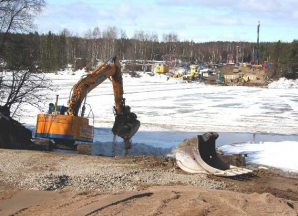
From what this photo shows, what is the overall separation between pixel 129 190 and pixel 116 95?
309 inches

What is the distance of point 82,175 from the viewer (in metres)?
8.98

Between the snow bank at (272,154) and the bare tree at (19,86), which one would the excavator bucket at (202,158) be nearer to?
the snow bank at (272,154)

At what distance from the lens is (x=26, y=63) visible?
18.6 m

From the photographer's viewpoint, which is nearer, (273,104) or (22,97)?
(22,97)

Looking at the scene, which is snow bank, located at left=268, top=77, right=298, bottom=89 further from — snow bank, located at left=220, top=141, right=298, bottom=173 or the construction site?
snow bank, located at left=220, top=141, right=298, bottom=173

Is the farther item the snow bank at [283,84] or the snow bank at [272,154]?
the snow bank at [283,84]

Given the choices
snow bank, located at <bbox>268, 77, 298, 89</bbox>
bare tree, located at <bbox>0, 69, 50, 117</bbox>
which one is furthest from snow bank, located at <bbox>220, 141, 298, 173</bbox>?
snow bank, located at <bbox>268, 77, 298, 89</bbox>

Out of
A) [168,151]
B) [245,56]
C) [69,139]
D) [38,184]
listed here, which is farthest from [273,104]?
[245,56]

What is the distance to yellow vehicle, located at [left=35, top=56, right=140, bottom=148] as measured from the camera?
45.3 feet

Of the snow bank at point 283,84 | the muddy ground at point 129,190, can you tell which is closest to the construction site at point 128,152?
the muddy ground at point 129,190

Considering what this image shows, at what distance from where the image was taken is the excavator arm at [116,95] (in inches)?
575

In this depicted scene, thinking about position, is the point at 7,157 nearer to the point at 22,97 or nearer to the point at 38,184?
the point at 38,184

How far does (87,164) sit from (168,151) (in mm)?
5739

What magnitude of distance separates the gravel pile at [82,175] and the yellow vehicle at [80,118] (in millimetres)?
2367
